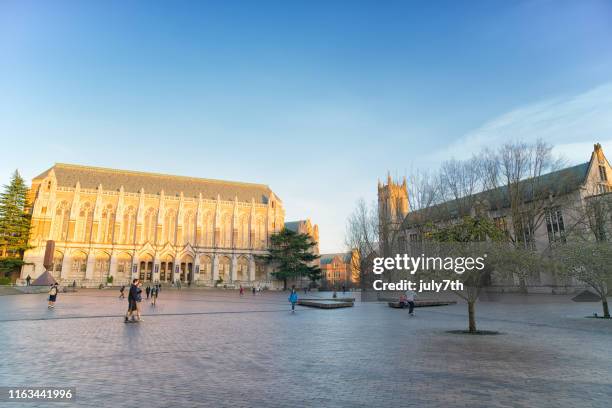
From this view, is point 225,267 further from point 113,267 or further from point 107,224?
point 107,224

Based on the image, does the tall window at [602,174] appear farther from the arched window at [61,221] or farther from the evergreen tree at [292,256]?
the arched window at [61,221]

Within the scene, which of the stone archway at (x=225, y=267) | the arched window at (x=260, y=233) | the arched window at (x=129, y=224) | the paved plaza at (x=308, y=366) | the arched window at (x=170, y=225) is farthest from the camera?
the arched window at (x=260, y=233)

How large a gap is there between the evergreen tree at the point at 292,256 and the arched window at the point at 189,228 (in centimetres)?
1677

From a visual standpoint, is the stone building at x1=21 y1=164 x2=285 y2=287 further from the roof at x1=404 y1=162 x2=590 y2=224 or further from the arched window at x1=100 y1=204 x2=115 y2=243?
the roof at x1=404 y1=162 x2=590 y2=224

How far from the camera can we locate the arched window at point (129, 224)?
70500 millimetres

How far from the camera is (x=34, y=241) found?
61.9 meters

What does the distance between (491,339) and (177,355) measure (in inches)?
402

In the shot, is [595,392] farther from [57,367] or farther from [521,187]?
[521,187]

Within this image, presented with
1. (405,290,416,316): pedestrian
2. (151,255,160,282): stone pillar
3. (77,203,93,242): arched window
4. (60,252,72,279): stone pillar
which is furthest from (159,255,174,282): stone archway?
(405,290,416,316): pedestrian

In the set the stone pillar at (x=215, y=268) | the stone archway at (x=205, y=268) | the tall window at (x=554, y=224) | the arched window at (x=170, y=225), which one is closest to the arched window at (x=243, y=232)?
the stone pillar at (x=215, y=268)

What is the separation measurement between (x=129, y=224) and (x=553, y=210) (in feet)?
233

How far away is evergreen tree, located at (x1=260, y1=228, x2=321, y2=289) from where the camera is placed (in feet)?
234

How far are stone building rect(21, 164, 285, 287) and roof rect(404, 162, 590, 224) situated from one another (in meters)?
43.7

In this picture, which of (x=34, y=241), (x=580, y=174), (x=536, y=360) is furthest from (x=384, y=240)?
(x=34, y=241)
